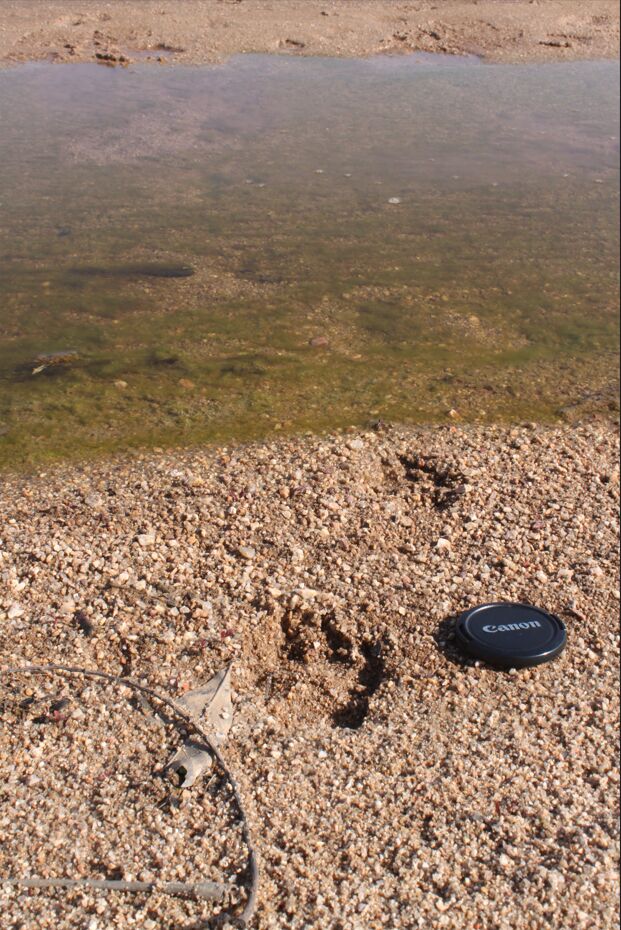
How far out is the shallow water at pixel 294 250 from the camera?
539 cm

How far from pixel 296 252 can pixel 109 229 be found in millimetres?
1330

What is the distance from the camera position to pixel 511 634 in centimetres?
404

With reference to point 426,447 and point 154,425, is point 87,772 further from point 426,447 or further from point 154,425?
point 426,447

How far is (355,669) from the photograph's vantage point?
3.95 meters

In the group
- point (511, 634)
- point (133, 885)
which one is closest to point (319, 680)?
point (511, 634)

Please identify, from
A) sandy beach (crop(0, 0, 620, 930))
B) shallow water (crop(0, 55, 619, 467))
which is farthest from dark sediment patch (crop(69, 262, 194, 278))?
sandy beach (crop(0, 0, 620, 930))

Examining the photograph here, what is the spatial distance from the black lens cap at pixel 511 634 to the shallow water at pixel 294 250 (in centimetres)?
163

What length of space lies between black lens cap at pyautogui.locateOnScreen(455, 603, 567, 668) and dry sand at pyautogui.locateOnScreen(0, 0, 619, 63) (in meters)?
4.71

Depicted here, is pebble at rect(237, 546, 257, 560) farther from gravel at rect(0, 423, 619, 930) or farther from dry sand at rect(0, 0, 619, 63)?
dry sand at rect(0, 0, 619, 63)

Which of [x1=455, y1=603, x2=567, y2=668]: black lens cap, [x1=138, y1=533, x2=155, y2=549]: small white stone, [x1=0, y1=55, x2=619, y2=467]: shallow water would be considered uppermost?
[x1=0, y1=55, x2=619, y2=467]: shallow water

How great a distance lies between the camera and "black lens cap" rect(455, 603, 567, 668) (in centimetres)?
396

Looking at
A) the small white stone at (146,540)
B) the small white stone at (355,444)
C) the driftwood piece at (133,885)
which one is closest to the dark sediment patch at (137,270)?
the small white stone at (355,444)

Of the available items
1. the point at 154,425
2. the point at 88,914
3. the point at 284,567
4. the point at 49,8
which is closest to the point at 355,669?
the point at 284,567

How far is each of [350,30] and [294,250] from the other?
142 inches
